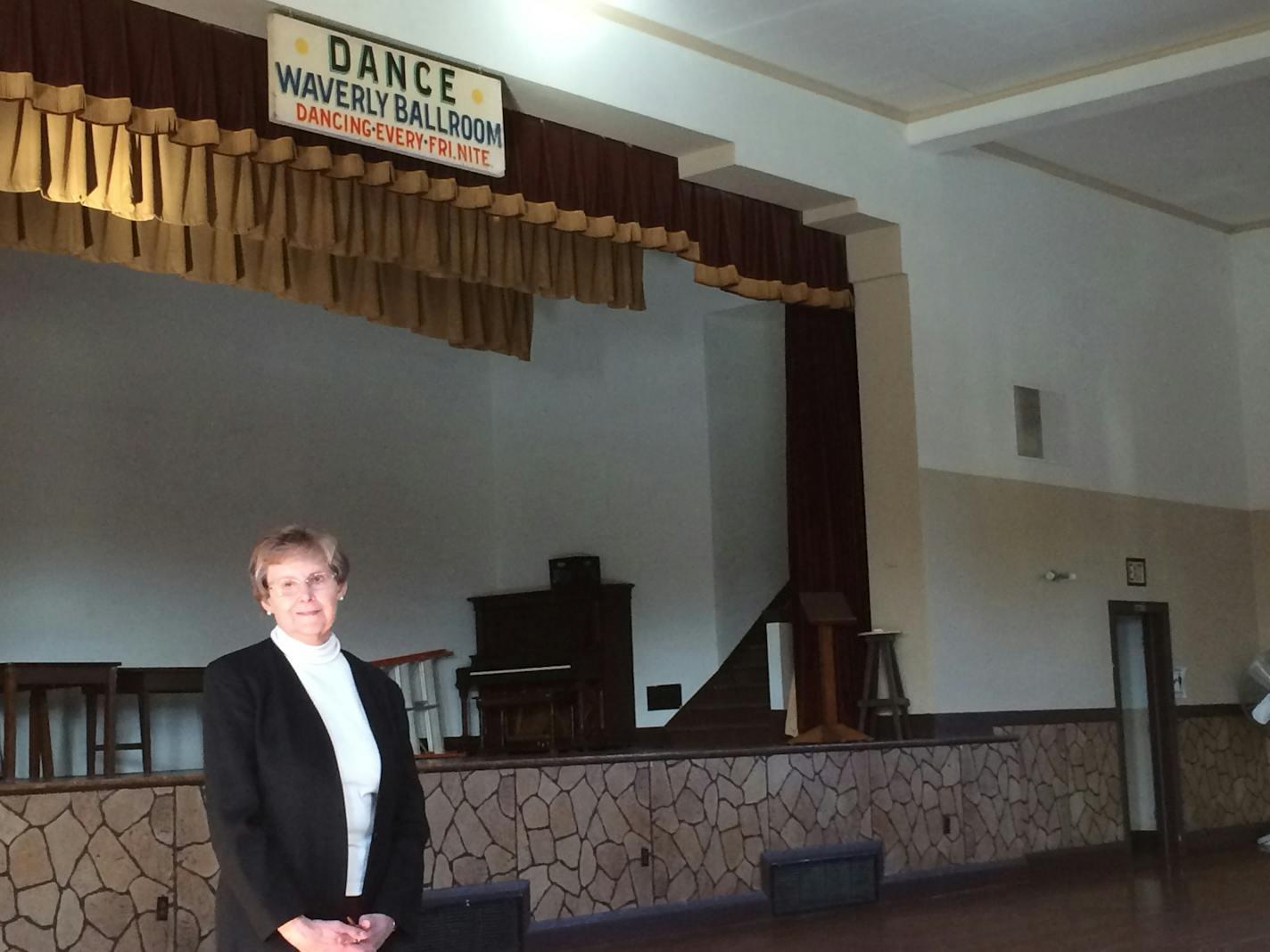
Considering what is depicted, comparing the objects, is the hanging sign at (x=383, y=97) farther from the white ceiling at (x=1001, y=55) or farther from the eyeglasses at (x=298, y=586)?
the eyeglasses at (x=298, y=586)

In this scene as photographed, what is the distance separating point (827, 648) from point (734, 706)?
2.20 meters

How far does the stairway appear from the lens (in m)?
10.1

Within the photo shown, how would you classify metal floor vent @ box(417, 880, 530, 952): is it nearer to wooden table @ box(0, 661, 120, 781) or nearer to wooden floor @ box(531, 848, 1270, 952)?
wooden floor @ box(531, 848, 1270, 952)

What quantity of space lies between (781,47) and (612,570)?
187 inches

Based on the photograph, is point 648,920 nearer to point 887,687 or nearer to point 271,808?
point 887,687

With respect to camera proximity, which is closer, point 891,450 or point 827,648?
point 827,648

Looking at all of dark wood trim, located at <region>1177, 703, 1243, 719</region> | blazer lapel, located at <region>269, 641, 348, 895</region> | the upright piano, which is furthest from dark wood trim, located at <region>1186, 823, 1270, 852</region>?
blazer lapel, located at <region>269, 641, 348, 895</region>

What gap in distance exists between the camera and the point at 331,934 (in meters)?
2.37

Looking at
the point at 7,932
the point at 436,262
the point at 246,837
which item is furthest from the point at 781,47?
the point at 246,837

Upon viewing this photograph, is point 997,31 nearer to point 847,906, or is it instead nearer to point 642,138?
point 642,138

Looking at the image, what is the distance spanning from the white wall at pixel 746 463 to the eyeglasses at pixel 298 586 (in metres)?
8.35

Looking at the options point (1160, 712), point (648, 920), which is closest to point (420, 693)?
point (648, 920)

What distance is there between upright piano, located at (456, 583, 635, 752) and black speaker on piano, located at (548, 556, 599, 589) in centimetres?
4

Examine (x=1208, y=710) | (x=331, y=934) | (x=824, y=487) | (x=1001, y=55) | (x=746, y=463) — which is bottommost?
(x=1208, y=710)
